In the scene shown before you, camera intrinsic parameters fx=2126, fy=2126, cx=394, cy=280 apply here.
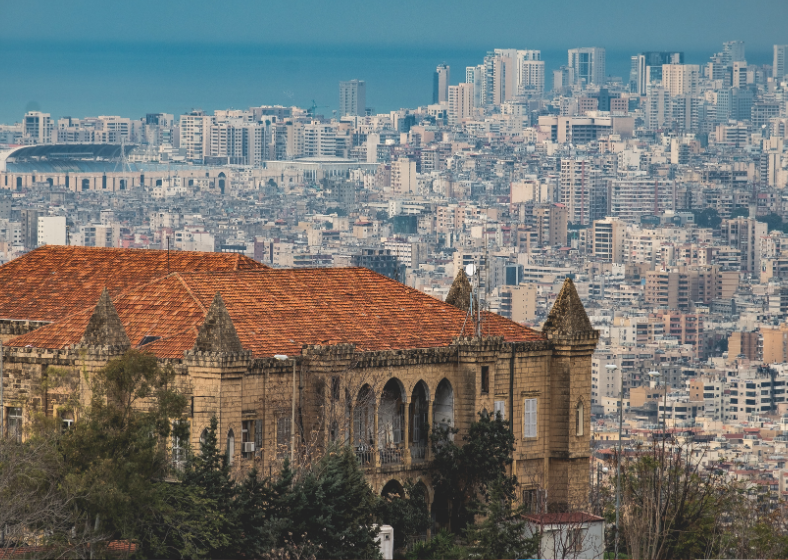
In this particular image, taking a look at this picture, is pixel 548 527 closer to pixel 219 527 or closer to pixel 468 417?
pixel 468 417

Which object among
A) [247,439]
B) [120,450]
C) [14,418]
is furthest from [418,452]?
[120,450]

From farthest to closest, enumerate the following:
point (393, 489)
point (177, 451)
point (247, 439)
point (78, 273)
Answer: point (78, 273) → point (393, 489) → point (247, 439) → point (177, 451)

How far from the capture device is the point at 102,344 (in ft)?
176

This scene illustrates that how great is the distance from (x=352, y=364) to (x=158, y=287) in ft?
21.3

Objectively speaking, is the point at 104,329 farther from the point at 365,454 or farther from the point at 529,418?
the point at 529,418

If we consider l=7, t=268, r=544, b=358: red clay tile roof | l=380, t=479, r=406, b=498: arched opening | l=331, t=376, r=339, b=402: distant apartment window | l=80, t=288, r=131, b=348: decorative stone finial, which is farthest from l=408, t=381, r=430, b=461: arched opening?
l=80, t=288, r=131, b=348: decorative stone finial

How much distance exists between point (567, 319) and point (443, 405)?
495 centimetres

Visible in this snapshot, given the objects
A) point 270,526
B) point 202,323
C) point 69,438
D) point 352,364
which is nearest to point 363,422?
point 352,364

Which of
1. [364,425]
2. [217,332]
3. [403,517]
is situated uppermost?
[217,332]

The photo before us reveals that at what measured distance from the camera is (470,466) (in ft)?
188

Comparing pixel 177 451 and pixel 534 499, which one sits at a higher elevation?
pixel 177 451

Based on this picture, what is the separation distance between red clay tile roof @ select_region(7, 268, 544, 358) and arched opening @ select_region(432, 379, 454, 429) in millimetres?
1207

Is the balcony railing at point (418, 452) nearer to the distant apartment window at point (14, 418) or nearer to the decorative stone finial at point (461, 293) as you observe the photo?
the decorative stone finial at point (461, 293)

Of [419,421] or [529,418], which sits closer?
[419,421]
